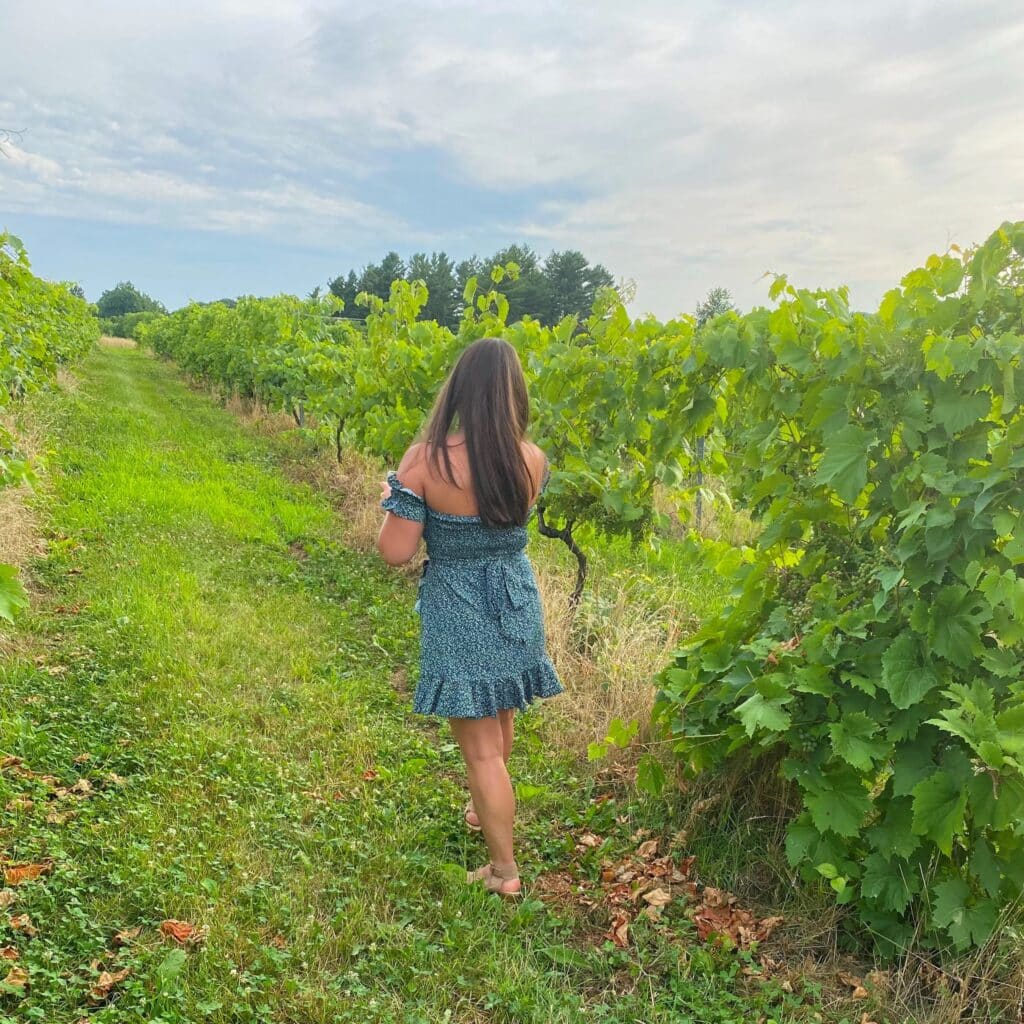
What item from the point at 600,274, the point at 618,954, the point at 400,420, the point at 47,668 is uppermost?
the point at 600,274

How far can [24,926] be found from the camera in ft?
7.75

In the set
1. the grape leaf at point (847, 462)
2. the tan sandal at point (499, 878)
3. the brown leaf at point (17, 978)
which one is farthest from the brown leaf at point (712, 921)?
the brown leaf at point (17, 978)

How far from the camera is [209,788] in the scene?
3273 mm

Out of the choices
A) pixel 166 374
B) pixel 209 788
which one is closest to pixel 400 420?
pixel 209 788

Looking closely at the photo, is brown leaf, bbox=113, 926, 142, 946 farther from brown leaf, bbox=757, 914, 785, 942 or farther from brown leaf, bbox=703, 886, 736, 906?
brown leaf, bbox=757, 914, 785, 942

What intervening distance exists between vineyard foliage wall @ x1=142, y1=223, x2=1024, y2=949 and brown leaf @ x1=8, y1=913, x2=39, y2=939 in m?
2.12

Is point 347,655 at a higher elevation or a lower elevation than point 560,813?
higher

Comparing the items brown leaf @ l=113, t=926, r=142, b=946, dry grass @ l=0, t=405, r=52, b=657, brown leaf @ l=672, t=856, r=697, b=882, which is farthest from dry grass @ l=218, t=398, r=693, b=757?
dry grass @ l=0, t=405, r=52, b=657

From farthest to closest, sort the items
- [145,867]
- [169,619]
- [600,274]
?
[600,274]
[169,619]
[145,867]

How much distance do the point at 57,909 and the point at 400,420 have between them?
14.8 ft

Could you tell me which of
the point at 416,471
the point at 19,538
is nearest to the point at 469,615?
the point at 416,471

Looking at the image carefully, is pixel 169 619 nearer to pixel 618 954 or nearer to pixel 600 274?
pixel 618 954

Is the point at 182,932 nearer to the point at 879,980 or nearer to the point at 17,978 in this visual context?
the point at 17,978

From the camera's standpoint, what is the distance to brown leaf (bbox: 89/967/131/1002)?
217 centimetres
